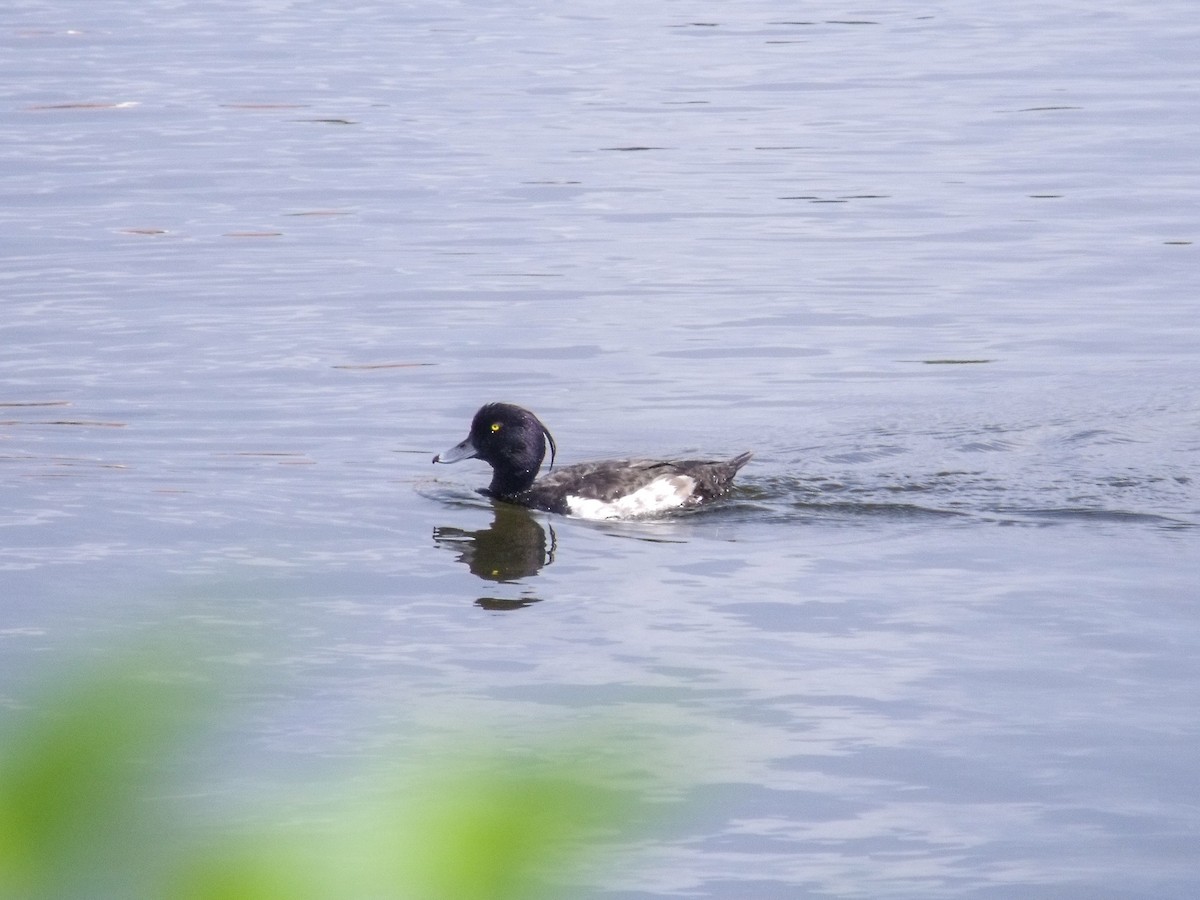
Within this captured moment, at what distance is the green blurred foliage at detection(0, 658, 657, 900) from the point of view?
1.13 meters

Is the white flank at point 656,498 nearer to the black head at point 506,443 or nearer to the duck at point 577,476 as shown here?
the duck at point 577,476

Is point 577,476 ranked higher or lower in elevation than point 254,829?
lower

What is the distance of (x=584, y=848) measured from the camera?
49.5 inches

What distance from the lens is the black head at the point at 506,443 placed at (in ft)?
34.9

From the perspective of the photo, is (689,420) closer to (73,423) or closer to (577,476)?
(577,476)

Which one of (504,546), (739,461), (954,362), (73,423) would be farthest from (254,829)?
(954,362)

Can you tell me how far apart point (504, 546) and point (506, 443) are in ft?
3.41

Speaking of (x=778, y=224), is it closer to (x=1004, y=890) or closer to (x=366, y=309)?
(x=366, y=309)

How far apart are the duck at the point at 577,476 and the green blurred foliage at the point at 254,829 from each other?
8.59 metres

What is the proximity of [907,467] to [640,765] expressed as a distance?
9.02m

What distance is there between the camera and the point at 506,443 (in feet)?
35.0

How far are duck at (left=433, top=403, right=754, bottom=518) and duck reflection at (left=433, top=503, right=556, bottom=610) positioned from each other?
21cm

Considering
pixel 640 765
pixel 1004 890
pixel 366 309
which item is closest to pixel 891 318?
pixel 366 309

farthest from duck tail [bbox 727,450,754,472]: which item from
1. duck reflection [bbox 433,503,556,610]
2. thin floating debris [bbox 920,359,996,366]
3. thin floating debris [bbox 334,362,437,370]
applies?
thin floating debris [bbox 334,362,437,370]
